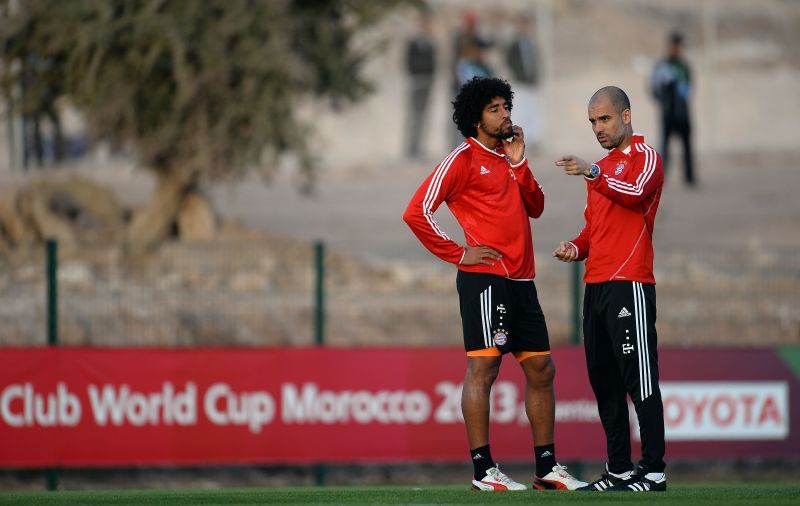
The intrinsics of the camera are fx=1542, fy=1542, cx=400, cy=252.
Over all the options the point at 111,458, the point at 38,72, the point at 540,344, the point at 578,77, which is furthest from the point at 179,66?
the point at 578,77

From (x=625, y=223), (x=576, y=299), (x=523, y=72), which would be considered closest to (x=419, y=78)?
(x=523, y=72)

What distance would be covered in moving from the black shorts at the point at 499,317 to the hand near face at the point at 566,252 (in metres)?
0.25

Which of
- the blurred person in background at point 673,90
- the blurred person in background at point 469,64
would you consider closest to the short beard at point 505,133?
the blurred person in background at point 469,64

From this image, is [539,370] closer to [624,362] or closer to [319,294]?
[624,362]

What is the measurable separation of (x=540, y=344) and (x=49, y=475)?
236 inches

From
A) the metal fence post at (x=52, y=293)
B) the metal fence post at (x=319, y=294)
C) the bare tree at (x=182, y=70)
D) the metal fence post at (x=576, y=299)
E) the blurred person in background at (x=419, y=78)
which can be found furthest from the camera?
the blurred person in background at (x=419, y=78)

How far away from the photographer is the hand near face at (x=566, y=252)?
8617 mm

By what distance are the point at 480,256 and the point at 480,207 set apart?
11.6 inches

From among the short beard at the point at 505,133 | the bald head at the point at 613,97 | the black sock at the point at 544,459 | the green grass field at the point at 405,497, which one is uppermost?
the bald head at the point at 613,97

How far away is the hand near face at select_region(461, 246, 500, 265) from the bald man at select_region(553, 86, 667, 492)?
375mm

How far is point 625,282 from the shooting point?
8508mm

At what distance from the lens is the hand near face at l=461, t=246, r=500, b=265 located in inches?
336

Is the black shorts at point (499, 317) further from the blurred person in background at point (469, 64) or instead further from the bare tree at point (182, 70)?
the blurred person in background at point (469, 64)

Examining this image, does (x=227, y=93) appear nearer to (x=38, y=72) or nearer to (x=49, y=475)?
(x=38, y=72)
